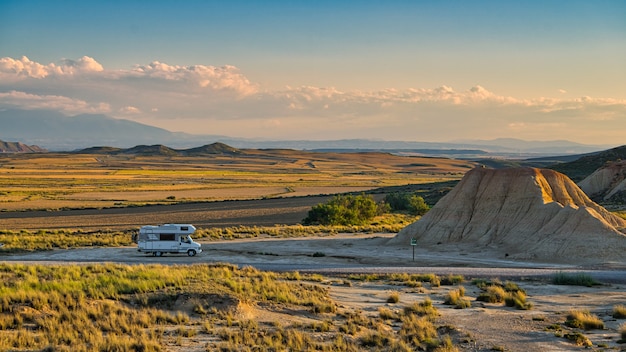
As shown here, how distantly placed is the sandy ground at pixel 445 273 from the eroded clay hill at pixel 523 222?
1878 millimetres

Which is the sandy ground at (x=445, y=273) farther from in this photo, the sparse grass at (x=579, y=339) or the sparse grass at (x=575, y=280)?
the sparse grass at (x=575, y=280)

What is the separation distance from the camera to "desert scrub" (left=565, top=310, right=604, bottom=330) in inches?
771

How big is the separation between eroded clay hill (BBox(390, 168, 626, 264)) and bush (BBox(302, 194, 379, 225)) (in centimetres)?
1654

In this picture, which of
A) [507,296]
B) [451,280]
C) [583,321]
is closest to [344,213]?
[451,280]

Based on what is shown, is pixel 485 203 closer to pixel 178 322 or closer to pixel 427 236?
pixel 427 236

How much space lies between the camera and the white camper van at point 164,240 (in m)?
38.5

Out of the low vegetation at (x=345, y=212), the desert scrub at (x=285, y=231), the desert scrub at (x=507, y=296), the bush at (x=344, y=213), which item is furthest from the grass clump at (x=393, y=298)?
the bush at (x=344, y=213)

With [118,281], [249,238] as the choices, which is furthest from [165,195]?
[118,281]

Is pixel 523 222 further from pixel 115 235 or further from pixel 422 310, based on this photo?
pixel 115 235

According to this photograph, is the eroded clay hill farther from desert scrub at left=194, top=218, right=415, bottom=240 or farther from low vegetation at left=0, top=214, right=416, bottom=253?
low vegetation at left=0, top=214, right=416, bottom=253

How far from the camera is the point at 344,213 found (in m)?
63.7

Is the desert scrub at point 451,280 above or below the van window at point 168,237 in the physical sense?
below

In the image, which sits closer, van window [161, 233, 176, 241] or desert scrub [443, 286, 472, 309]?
desert scrub [443, 286, 472, 309]

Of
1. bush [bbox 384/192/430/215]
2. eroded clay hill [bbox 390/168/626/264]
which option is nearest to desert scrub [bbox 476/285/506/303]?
eroded clay hill [bbox 390/168/626/264]
